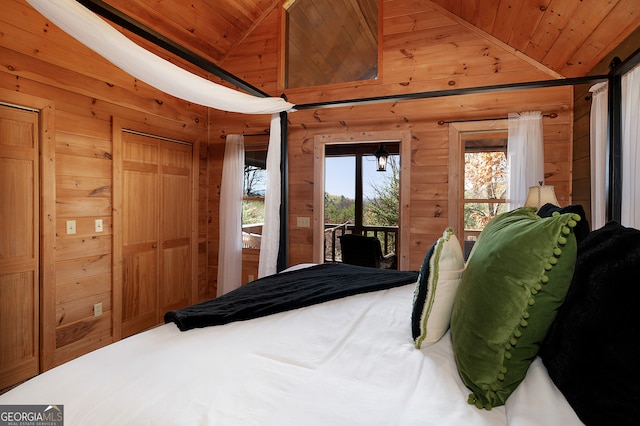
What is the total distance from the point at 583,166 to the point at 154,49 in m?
4.08

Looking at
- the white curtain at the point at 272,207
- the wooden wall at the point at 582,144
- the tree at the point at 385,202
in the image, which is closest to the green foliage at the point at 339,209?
the tree at the point at 385,202

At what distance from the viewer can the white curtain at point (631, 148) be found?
1959 mm

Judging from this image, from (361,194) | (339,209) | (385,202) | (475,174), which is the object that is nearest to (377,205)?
(385,202)

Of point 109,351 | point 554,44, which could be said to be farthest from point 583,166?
point 109,351

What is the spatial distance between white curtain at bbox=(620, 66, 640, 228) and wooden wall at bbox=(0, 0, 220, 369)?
3813mm

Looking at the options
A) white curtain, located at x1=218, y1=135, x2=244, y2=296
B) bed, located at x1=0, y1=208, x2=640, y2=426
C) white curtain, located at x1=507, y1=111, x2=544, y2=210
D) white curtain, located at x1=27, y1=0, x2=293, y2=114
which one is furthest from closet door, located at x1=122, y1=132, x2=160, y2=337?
white curtain, located at x1=507, y1=111, x2=544, y2=210

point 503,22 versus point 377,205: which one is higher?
point 503,22

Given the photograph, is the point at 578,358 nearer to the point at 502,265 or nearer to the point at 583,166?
the point at 502,265

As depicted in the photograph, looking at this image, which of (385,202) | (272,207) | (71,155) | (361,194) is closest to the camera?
(71,155)

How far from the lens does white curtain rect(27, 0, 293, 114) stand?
1464mm

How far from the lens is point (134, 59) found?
5.75 ft

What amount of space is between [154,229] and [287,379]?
3034 mm

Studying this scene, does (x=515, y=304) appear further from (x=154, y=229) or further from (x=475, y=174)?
(x=154, y=229)

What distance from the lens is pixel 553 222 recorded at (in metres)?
0.85
